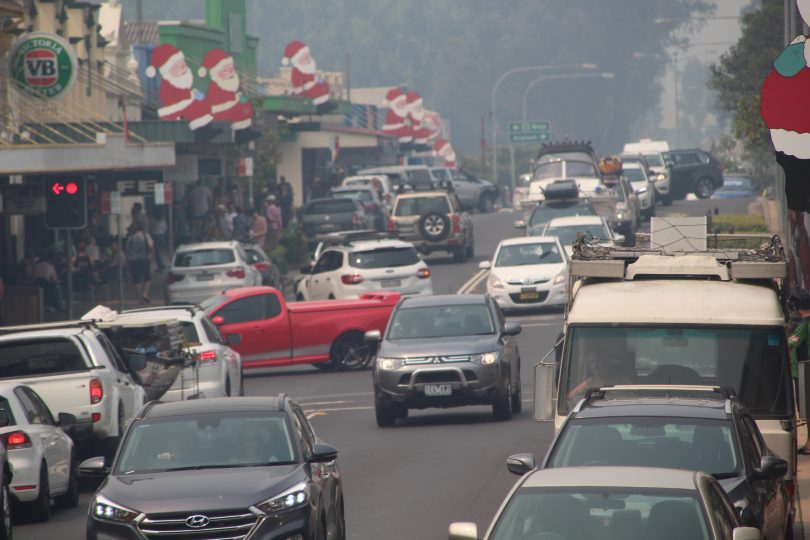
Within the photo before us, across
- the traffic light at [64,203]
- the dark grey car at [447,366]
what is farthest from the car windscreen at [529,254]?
the dark grey car at [447,366]

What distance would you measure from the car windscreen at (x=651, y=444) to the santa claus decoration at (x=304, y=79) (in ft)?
196

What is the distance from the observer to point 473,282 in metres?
42.0

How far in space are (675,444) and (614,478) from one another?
2014 mm

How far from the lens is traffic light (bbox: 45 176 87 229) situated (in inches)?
1278

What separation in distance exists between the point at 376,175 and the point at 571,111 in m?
92.3

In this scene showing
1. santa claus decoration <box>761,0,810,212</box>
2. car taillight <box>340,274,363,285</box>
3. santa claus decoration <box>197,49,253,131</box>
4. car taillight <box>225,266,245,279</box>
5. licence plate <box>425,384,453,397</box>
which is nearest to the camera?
santa claus decoration <box>761,0,810,212</box>

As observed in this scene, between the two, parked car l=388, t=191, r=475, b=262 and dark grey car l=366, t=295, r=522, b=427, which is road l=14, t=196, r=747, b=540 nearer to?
dark grey car l=366, t=295, r=522, b=427

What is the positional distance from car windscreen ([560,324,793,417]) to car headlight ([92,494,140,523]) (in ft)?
12.3

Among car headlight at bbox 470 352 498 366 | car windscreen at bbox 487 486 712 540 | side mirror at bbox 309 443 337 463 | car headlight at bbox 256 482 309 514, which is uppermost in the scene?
car windscreen at bbox 487 486 712 540

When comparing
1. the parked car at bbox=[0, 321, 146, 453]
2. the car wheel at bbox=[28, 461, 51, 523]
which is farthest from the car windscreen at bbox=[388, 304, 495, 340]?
the car wheel at bbox=[28, 461, 51, 523]

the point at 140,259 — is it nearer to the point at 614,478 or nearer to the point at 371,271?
the point at 371,271


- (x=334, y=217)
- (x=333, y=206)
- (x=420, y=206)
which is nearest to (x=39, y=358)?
(x=420, y=206)

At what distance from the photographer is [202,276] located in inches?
1486

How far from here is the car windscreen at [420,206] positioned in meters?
46.4
